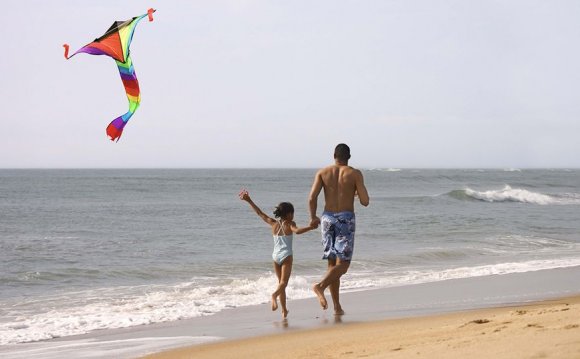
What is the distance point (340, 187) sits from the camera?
775 cm

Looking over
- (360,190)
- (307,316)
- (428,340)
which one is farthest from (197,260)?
(428,340)

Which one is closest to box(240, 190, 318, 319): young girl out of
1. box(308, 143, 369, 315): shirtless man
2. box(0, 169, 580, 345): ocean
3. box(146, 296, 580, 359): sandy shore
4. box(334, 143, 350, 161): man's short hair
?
box(308, 143, 369, 315): shirtless man

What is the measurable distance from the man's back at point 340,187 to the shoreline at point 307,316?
1.21m

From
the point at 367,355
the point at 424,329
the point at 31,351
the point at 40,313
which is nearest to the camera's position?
the point at 367,355

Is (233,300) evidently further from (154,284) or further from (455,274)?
(455,274)

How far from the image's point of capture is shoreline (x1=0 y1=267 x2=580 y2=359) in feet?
23.2

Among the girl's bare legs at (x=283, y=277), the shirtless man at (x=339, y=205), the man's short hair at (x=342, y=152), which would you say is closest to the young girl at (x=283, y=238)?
the girl's bare legs at (x=283, y=277)

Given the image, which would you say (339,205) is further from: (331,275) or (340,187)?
(331,275)

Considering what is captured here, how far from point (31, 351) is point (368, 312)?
3.65m

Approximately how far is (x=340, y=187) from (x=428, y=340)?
7.98 feet

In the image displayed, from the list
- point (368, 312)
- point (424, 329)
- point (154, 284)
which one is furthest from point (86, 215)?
point (424, 329)

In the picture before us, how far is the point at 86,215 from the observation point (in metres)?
32.6

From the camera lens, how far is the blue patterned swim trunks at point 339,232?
7.74m

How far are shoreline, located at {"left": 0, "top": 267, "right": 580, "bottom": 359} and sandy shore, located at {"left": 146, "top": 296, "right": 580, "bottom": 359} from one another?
286 mm
